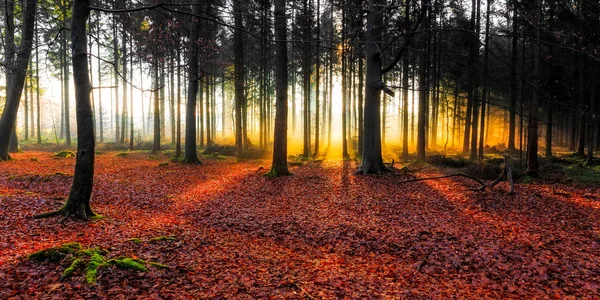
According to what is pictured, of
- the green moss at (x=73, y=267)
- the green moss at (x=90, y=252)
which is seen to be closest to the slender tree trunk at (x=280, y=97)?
the green moss at (x=90, y=252)

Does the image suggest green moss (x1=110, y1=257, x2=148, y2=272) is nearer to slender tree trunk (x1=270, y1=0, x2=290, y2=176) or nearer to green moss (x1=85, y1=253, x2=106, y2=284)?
green moss (x1=85, y1=253, x2=106, y2=284)

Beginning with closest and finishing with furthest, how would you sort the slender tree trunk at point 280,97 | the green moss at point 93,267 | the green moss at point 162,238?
the green moss at point 93,267 → the green moss at point 162,238 → the slender tree trunk at point 280,97

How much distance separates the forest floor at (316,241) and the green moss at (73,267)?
3.7 inches

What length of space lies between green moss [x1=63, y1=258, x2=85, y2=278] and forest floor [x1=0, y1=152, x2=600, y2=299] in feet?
0.31

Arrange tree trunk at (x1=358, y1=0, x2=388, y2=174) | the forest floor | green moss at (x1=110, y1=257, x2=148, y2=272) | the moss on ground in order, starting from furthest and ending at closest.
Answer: tree trunk at (x1=358, y1=0, x2=388, y2=174) < green moss at (x1=110, y1=257, x2=148, y2=272) < the forest floor < the moss on ground

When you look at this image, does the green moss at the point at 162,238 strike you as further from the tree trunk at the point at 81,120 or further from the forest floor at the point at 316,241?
the tree trunk at the point at 81,120

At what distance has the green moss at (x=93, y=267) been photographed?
4129 mm

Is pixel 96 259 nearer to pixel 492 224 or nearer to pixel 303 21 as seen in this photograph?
pixel 492 224

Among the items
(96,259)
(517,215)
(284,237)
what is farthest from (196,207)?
(517,215)

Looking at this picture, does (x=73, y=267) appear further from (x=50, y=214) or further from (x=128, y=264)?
(x=50, y=214)

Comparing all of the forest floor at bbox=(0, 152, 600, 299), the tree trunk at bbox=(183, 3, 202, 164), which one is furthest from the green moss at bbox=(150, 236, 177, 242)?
the tree trunk at bbox=(183, 3, 202, 164)

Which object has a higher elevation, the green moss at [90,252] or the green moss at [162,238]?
the green moss at [90,252]

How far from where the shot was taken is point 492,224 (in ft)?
24.1

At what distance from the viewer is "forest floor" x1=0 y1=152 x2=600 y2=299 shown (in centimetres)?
444
